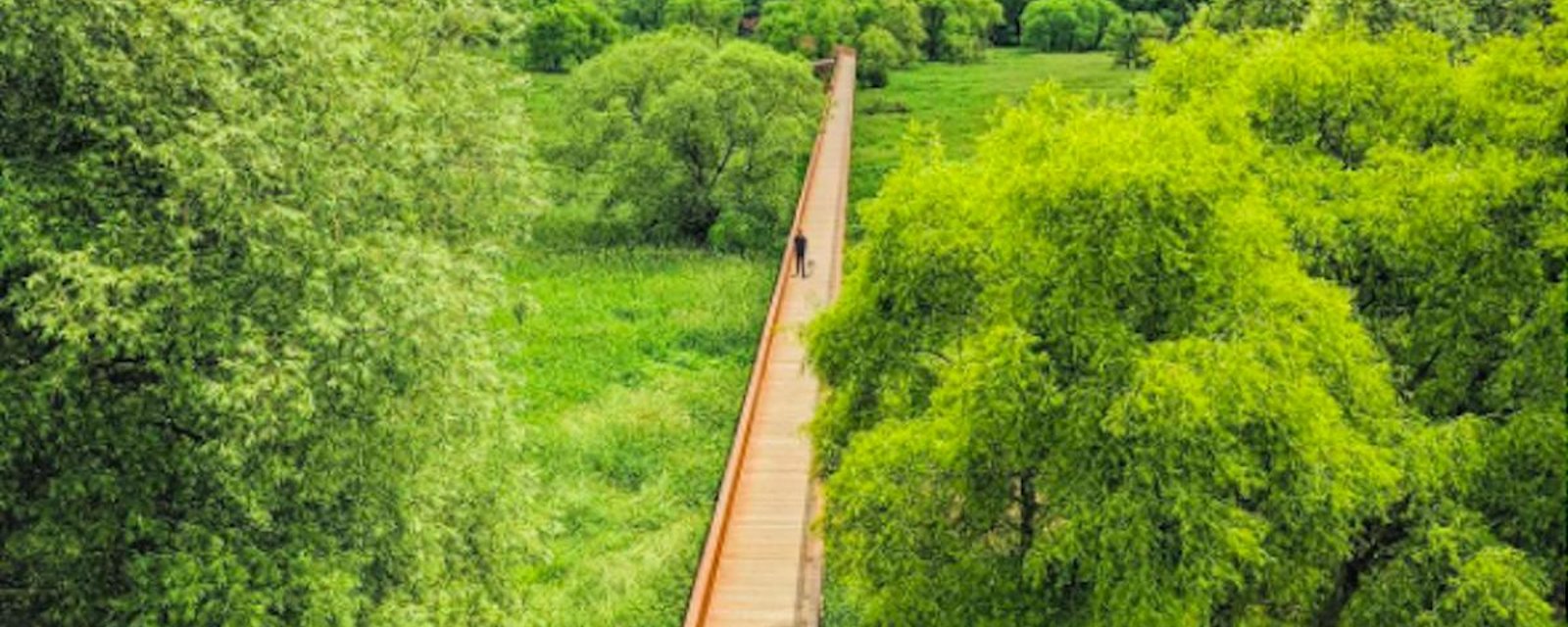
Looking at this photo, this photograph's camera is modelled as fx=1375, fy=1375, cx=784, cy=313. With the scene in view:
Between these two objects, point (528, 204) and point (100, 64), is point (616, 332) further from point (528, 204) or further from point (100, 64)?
point (100, 64)

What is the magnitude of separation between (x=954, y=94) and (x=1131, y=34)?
17610 millimetres

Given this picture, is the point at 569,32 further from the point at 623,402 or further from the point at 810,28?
the point at 623,402

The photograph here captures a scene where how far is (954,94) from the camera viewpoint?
86.1 meters

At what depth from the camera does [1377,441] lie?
49.6 ft

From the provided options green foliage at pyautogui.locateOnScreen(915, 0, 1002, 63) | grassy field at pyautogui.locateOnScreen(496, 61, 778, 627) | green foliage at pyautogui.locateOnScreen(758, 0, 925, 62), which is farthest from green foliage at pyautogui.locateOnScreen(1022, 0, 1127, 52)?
grassy field at pyautogui.locateOnScreen(496, 61, 778, 627)

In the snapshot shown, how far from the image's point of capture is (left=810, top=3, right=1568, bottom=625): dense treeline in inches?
556

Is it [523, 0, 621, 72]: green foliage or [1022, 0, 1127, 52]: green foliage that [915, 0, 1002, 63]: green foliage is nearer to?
[1022, 0, 1127, 52]: green foliage

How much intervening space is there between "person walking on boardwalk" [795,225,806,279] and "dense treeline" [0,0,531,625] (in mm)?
23851

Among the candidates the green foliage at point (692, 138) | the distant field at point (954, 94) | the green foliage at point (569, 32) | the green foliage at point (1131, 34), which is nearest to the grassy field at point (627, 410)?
the green foliage at point (692, 138)

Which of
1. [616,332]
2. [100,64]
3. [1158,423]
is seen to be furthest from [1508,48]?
[616,332]

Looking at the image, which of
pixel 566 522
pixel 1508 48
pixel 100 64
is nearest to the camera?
pixel 100 64

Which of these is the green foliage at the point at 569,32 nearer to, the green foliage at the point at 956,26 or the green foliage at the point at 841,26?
the green foliage at the point at 841,26

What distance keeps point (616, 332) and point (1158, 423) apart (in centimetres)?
2770

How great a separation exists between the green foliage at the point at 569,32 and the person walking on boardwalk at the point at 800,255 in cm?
5309
